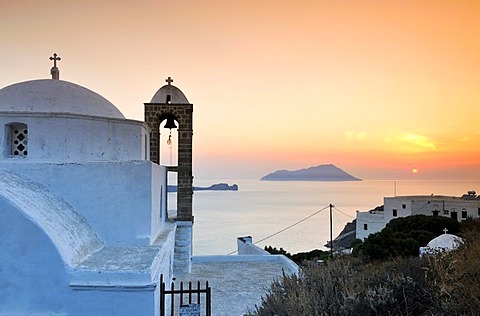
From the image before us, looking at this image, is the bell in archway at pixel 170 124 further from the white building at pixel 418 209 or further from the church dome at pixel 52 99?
the white building at pixel 418 209

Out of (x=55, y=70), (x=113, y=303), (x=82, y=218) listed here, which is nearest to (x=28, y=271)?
(x=113, y=303)

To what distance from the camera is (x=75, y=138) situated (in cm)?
742

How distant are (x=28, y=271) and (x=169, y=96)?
267 inches

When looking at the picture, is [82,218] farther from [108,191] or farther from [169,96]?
[169,96]

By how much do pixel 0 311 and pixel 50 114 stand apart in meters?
3.54

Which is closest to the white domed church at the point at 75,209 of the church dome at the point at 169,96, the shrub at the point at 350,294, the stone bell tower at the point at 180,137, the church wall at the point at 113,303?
the church wall at the point at 113,303

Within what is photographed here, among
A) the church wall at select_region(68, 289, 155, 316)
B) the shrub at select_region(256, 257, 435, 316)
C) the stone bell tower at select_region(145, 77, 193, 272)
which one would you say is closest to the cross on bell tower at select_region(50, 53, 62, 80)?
the stone bell tower at select_region(145, 77, 193, 272)

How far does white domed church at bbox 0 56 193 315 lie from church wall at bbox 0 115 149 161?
2 centimetres

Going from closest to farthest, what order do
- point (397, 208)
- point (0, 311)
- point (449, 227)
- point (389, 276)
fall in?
point (389, 276) → point (0, 311) → point (449, 227) → point (397, 208)

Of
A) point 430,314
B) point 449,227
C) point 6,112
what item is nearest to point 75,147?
point 6,112

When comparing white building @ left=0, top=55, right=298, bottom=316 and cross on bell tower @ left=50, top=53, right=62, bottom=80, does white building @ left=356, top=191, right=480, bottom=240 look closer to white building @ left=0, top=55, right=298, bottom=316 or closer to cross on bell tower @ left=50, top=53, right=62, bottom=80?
white building @ left=0, top=55, right=298, bottom=316

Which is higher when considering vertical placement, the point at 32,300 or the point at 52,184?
the point at 52,184

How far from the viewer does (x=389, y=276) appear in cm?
443

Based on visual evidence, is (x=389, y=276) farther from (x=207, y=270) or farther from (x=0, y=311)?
(x=207, y=270)
